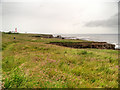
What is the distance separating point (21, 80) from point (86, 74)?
15.6 feet

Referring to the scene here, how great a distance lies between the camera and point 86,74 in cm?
636

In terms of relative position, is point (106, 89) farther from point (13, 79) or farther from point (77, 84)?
point (13, 79)

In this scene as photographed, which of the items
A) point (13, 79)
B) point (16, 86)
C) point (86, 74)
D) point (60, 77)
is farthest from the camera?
point (86, 74)

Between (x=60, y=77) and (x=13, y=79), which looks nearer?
(x=13, y=79)

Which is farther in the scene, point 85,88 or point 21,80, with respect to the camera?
point 21,80

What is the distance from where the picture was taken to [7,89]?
443 centimetres

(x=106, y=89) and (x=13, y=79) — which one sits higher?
(x=13, y=79)

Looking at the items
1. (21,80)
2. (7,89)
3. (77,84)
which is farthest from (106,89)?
(7,89)

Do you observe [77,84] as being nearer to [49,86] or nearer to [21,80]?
[49,86]

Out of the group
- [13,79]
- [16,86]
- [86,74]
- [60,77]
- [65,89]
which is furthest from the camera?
[86,74]

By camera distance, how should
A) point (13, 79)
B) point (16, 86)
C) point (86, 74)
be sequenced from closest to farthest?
point (16, 86) < point (13, 79) < point (86, 74)

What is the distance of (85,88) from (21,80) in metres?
3.92

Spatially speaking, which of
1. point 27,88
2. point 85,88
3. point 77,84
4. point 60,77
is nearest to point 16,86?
point 27,88

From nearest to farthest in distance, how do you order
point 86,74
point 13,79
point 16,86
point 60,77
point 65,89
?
point 65,89, point 16,86, point 13,79, point 60,77, point 86,74
